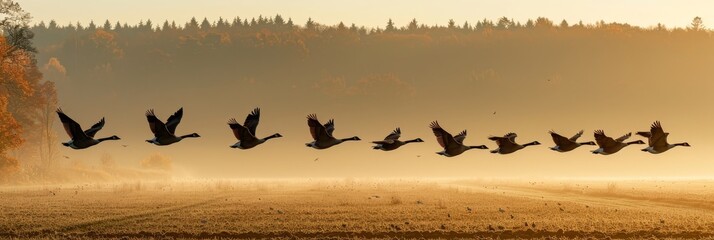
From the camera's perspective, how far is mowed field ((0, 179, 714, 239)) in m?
41.1

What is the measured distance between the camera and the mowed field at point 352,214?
135 feet

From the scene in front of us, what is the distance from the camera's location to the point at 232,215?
48.3 metres

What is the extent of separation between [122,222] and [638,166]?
153 metres

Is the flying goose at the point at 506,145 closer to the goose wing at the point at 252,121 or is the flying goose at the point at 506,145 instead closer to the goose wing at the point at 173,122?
the goose wing at the point at 252,121

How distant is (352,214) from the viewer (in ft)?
160

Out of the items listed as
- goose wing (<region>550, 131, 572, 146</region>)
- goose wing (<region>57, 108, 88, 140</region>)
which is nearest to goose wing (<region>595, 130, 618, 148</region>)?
goose wing (<region>550, 131, 572, 146</region>)

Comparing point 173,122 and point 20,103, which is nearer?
point 173,122

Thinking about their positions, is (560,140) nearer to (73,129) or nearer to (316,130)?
(316,130)

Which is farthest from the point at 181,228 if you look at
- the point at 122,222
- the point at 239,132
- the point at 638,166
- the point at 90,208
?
the point at 638,166

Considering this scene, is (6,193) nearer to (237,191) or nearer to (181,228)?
(237,191)

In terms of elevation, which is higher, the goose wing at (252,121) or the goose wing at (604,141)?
the goose wing at (252,121)

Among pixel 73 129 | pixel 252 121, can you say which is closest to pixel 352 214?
pixel 252 121

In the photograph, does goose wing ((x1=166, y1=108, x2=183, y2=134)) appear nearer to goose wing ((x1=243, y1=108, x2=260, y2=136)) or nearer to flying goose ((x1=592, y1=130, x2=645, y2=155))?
goose wing ((x1=243, y1=108, x2=260, y2=136))

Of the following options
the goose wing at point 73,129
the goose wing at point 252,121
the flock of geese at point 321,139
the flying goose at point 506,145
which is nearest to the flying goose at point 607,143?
the flock of geese at point 321,139
